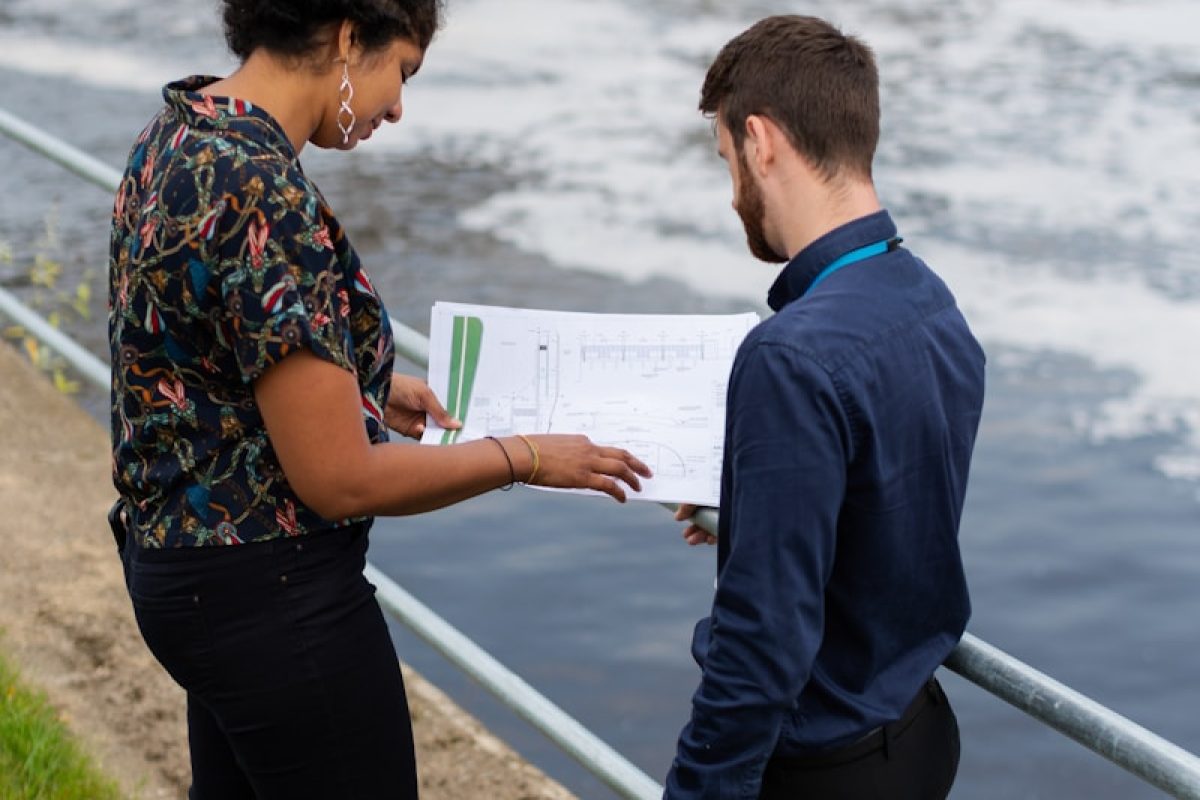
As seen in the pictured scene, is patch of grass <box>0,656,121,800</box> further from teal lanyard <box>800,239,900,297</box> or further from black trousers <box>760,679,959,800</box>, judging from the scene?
teal lanyard <box>800,239,900,297</box>

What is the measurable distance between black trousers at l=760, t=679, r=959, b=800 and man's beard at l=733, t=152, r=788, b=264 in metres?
0.57

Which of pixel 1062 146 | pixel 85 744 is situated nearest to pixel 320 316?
pixel 85 744

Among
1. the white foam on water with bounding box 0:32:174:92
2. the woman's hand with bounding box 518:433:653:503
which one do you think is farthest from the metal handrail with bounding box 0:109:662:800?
the white foam on water with bounding box 0:32:174:92

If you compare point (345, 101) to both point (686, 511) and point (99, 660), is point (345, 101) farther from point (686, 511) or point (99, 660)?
point (99, 660)

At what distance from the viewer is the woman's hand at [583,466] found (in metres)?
2.30

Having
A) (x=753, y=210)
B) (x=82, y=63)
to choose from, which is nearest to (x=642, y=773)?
(x=753, y=210)

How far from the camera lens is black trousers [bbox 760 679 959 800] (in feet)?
6.94

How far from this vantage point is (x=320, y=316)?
205 centimetres

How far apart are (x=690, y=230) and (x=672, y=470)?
699 centimetres

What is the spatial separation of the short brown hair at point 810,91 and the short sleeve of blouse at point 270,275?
515mm

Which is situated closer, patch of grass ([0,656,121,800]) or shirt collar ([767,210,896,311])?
shirt collar ([767,210,896,311])

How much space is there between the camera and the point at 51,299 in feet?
26.8

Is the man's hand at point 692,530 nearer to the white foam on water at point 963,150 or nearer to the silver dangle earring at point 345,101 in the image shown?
the silver dangle earring at point 345,101

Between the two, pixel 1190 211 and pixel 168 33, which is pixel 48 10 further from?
pixel 1190 211
